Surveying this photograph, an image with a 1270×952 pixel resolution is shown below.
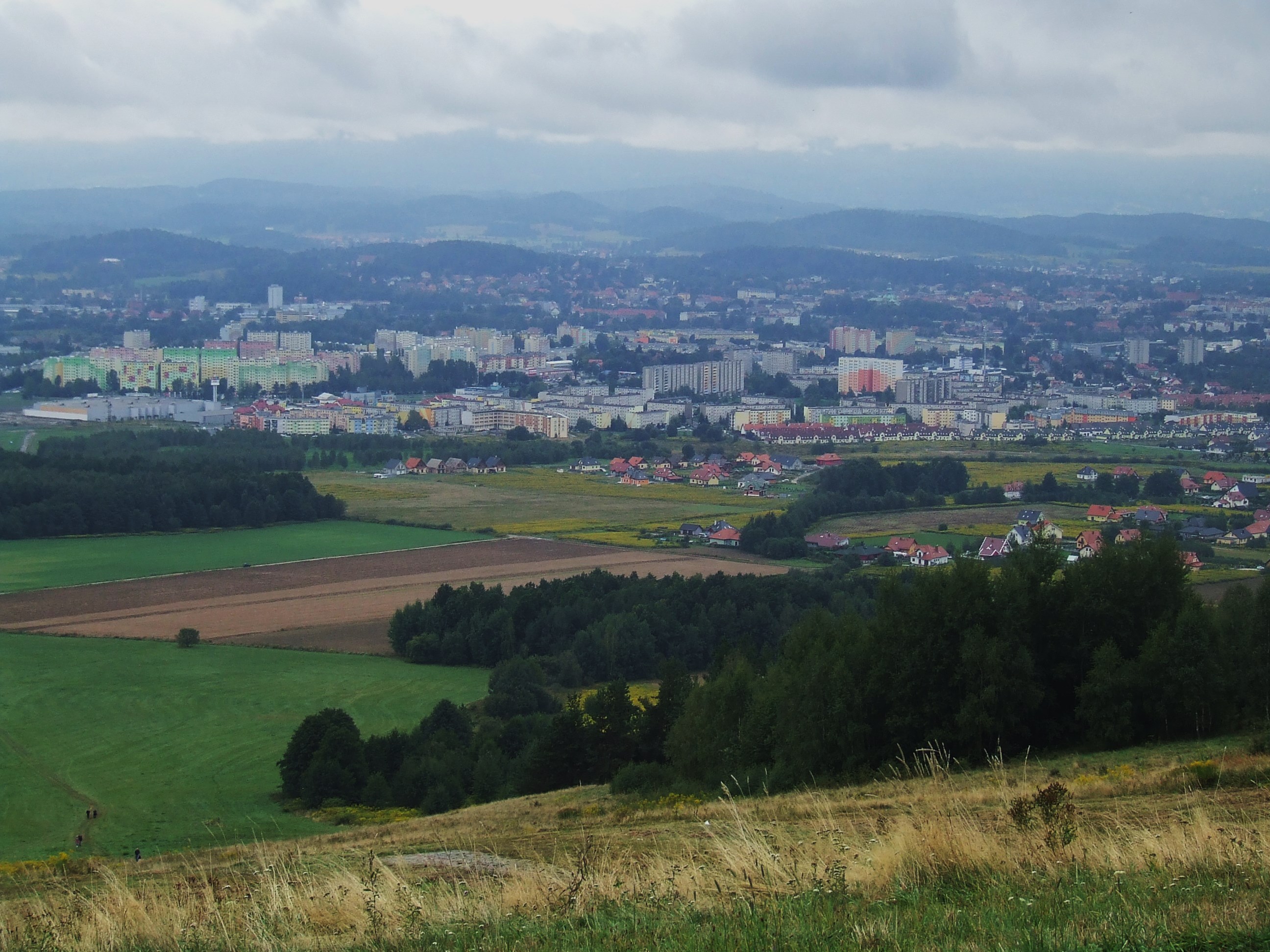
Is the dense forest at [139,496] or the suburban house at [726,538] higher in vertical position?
the dense forest at [139,496]

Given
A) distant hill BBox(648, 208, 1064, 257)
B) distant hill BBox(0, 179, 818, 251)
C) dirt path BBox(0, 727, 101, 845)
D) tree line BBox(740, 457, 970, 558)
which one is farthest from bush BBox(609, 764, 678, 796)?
distant hill BBox(0, 179, 818, 251)

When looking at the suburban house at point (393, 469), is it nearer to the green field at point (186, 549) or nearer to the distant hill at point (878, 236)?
the green field at point (186, 549)

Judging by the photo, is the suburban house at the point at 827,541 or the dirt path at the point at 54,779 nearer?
the dirt path at the point at 54,779

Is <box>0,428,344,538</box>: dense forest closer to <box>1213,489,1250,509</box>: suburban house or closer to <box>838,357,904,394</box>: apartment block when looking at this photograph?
<box>1213,489,1250,509</box>: suburban house

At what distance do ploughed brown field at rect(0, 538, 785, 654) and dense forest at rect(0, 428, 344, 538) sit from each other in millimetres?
4287

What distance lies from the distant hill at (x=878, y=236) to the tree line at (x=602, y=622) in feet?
383

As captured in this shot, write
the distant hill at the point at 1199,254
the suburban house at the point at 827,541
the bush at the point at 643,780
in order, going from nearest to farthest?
the bush at the point at 643,780 → the suburban house at the point at 827,541 → the distant hill at the point at 1199,254

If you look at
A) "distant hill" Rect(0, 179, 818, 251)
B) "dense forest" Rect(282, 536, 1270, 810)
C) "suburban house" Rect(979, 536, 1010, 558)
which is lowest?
"suburban house" Rect(979, 536, 1010, 558)

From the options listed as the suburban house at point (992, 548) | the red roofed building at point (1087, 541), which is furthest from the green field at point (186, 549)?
the red roofed building at point (1087, 541)

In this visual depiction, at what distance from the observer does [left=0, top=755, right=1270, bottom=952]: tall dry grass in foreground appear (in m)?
3.46

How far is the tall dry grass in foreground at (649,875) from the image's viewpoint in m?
3.46

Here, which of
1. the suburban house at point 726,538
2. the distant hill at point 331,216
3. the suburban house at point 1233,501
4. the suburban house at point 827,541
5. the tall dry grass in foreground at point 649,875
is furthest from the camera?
the distant hill at point 331,216

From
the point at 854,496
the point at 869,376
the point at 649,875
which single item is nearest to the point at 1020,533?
the point at 854,496

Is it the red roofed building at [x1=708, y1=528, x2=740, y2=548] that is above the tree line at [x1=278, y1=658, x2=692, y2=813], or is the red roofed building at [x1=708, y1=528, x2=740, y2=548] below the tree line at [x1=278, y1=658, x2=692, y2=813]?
below
